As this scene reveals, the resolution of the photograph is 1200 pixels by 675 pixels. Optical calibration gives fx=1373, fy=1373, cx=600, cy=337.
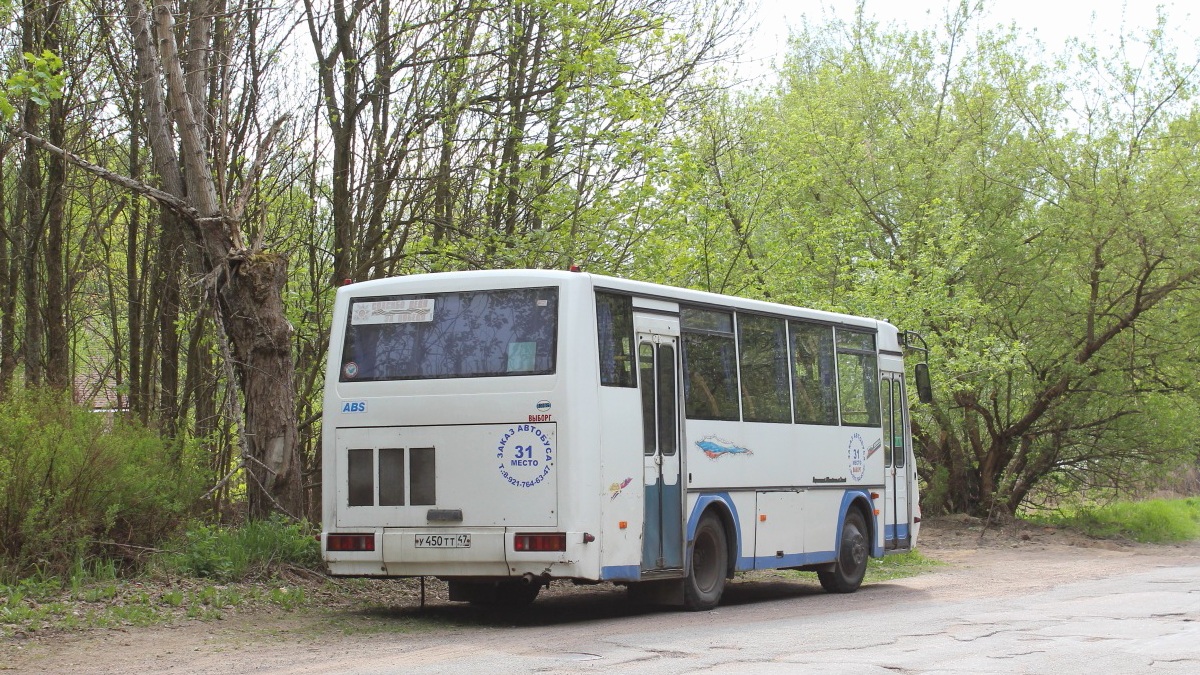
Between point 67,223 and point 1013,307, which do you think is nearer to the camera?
point 67,223

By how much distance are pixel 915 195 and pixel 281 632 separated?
20.6 m

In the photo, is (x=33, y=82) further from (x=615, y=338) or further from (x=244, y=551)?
(x=615, y=338)

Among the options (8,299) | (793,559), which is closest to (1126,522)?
(793,559)

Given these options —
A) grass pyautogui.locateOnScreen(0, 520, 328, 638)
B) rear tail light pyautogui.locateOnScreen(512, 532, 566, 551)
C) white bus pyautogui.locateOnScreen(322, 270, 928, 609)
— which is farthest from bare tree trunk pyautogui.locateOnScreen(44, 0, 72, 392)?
rear tail light pyautogui.locateOnScreen(512, 532, 566, 551)

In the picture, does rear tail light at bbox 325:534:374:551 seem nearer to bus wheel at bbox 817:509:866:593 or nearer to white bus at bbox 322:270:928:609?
white bus at bbox 322:270:928:609

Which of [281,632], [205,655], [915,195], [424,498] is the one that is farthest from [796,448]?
[915,195]

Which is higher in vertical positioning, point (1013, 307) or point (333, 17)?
point (333, 17)

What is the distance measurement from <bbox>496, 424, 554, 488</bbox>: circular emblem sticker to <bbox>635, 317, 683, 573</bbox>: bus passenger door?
1337mm

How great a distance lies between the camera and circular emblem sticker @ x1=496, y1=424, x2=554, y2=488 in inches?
467

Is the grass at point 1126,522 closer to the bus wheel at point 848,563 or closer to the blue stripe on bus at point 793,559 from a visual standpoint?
the bus wheel at point 848,563

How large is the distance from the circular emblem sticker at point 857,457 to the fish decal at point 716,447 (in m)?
3.17

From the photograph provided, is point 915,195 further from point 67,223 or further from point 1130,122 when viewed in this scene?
point 67,223

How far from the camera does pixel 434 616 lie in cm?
1315

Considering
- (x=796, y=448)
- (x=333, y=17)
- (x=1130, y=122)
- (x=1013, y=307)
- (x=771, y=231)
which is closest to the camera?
(x=796, y=448)
